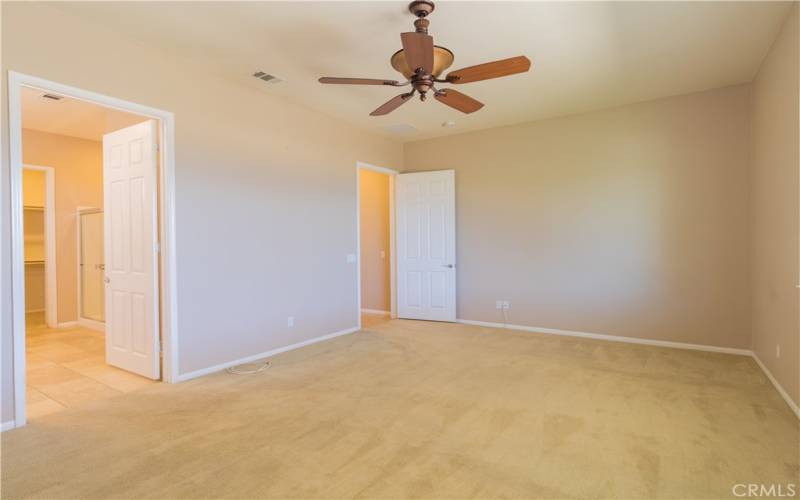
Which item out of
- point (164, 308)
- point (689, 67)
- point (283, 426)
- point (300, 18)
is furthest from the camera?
point (689, 67)

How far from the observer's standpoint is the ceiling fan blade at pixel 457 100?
10.2ft

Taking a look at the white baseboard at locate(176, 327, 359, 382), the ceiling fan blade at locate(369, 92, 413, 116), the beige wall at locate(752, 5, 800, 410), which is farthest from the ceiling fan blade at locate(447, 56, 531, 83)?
the white baseboard at locate(176, 327, 359, 382)

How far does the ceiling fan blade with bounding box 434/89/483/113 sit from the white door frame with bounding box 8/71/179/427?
2405 mm

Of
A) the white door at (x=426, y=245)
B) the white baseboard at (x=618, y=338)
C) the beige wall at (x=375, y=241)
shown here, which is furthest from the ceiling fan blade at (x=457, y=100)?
the beige wall at (x=375, y=241)

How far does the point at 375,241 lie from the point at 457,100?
14.3ft

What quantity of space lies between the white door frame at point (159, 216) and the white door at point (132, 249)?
3.7 inches

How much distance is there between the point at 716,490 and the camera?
203 cm

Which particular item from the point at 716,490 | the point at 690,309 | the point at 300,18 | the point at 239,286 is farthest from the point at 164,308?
the point at 690,309

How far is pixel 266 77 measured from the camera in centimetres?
404

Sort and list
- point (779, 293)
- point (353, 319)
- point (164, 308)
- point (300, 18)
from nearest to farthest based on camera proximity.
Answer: point (300, 18) < point (779, 293) < point (164, 308) < point (353, 319)

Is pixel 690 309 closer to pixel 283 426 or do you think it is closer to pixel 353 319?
pixel 353 319

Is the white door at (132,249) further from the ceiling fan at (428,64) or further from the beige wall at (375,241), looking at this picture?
the beige wall at (375,241)

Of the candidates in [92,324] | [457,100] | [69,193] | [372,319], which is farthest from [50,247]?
[457,100]

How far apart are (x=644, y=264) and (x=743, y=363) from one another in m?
1.36
